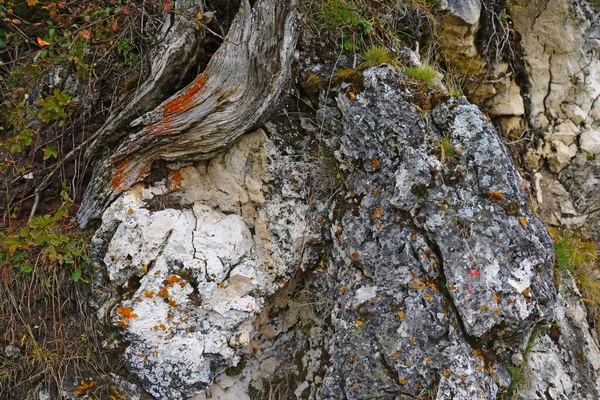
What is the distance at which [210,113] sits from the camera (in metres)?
3.50

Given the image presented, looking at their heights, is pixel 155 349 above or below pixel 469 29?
below

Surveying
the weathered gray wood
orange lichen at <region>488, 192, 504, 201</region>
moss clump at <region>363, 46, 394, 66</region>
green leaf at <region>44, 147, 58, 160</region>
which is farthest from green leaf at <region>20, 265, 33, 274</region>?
orange lichen at <region>488, 192, 504, 201</region>

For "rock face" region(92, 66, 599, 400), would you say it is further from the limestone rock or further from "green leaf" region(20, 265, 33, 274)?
the limestone rock

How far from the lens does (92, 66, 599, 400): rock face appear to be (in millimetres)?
3145

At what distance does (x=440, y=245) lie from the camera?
3.21m

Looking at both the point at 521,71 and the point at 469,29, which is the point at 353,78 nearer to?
the point at 469,29

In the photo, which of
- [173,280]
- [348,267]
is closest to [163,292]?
[173,280]

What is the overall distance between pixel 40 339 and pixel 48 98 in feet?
6.17

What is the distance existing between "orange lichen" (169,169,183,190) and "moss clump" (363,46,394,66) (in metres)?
1.73

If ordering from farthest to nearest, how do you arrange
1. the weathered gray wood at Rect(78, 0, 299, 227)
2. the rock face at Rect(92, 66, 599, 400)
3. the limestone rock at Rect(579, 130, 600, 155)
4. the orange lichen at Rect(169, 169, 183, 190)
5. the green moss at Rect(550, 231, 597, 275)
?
the limestone rock at Rect(579, 130, 600, 155), the green moss at Rect(550, 231, 597, 275), the orange lichen at Rect(169, 169, 183, 190), the weathered gray wood at Rect(78, 0, 299, 227), the rock face at Rect(92, 66, 599, 400)

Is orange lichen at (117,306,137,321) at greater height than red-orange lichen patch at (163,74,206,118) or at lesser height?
lesser

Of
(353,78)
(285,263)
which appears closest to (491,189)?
(353,78)

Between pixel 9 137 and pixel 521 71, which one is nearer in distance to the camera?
pixel 9 137

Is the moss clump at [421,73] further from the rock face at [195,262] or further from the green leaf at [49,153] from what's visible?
the green leaf at [49,153]
